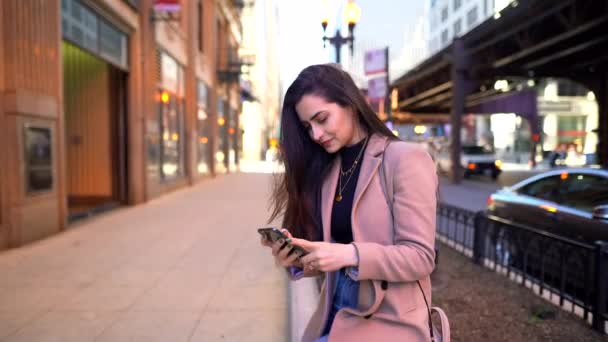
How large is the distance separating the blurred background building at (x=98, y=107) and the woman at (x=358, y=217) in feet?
22.3

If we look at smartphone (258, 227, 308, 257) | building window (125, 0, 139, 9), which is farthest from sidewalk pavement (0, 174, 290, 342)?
building window (125, 0, 139, 9)

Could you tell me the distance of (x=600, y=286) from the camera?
4258mm

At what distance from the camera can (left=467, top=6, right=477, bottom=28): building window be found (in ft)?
222

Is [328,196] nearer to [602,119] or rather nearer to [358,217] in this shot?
[358,217]

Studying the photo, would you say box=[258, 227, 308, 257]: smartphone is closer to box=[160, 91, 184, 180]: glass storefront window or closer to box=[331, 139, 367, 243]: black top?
box=[331, 139, 367, 243]: black top

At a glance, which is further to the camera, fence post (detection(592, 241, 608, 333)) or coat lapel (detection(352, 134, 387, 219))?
fence post (detection(592, 241, 608, 333))

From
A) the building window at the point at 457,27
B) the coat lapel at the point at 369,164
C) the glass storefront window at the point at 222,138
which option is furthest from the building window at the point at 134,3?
the building window at the point at 457,27

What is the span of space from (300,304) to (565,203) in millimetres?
3907

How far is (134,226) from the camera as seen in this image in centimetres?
945

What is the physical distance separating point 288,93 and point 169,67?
15.1 meters

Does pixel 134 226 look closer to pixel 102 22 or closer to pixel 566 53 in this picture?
pixel 102 22

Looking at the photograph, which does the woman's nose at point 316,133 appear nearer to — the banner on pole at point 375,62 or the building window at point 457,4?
the banner on pole at point 375,62

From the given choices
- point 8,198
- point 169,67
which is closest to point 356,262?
point 8,198

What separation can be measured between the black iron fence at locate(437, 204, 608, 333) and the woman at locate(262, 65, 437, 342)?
11.4 feet
